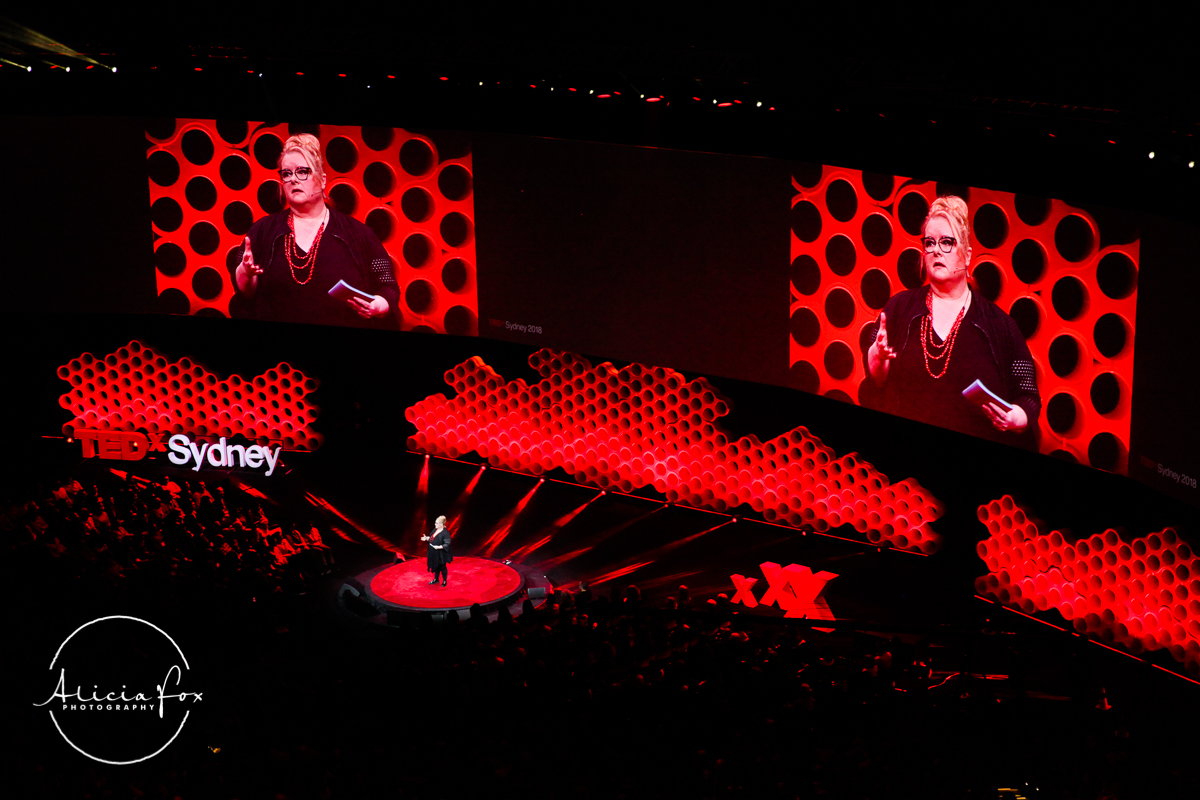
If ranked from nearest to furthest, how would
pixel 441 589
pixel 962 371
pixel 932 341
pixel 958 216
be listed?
pixel 958 216, pixel 962 371, pixel 932 341, pixel 441 589

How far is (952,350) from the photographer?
605 inches

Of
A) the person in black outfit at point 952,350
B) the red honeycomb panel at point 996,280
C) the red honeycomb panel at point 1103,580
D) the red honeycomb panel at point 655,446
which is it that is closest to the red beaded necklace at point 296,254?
the red honeycomb panel at point 655,446

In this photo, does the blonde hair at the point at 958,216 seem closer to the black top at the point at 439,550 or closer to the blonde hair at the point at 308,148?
the black top at the point at 439,550

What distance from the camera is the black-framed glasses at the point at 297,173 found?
63.9 ft

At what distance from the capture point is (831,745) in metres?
10.7

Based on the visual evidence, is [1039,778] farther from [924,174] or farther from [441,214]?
[441,214]

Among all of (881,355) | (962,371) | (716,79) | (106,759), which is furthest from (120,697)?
(716,79)

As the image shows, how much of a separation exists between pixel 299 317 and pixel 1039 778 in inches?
536

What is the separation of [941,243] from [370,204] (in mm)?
8675

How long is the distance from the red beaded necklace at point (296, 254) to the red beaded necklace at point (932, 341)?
9250mm

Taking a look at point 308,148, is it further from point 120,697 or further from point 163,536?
point 120,697

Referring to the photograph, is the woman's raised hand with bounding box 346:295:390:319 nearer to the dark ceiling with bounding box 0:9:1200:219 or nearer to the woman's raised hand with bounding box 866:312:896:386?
the dark ceiling with bounding box 0:9:1200:219

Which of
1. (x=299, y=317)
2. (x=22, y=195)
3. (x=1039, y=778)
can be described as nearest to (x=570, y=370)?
(x=299, y=317)

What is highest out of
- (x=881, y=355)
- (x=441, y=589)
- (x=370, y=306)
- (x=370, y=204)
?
(x=370, y=204)
